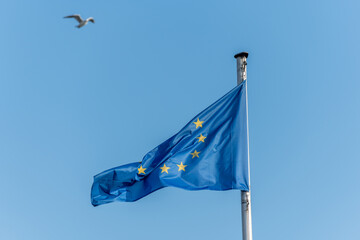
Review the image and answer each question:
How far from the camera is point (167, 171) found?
1947 cm

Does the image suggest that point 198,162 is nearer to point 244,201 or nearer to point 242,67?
point 244,201

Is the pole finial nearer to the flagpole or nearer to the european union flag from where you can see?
the flagpole

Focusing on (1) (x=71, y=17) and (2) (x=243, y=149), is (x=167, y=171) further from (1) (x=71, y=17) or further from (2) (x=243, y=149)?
(1) (x=71, y=17)

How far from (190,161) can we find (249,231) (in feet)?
11.1

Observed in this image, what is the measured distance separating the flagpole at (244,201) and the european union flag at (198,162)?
0.24m

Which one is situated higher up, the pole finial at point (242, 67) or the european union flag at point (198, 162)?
the pole finial at point (242, 67)

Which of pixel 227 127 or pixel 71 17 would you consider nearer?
pixel 71 17

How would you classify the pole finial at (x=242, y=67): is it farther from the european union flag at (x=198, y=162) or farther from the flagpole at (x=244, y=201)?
the european union flag at (x=198, y=162)

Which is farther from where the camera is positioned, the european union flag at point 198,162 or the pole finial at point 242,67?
the pole finial at point 242,67

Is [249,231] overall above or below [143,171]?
below

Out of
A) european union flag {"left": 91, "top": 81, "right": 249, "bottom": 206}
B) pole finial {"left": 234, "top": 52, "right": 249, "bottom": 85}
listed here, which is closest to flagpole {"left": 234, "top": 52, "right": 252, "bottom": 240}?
pole finial {"left": 234, "top": 52, "right": 249, "bottom": 85}

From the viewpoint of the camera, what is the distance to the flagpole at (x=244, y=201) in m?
17.3

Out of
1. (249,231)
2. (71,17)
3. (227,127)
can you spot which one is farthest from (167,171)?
(71,17)

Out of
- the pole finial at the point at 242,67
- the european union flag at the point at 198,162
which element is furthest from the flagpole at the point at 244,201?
the european union flag at the point at 198,162
